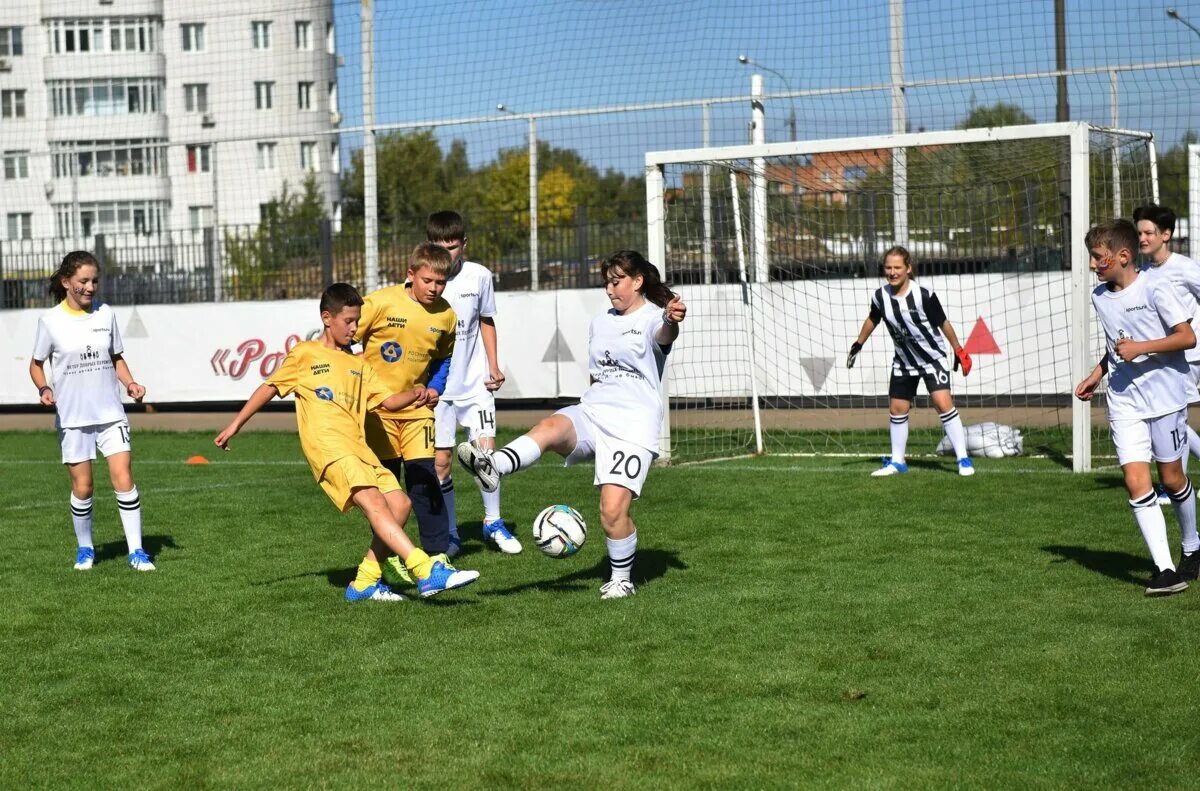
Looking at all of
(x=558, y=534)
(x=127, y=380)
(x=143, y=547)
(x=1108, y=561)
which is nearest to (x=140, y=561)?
(x=143, y=547)

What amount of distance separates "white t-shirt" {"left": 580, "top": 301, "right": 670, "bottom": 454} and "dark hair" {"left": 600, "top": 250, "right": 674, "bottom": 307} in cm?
5

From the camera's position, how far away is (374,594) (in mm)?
7523

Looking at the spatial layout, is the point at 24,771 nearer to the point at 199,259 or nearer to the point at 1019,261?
the point at 1019,261

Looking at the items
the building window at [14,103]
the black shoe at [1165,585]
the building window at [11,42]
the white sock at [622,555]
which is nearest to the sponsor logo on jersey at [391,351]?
the white sock at [622,555]

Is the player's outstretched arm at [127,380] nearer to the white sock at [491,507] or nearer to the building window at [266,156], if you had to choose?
the white sock at [491,507]

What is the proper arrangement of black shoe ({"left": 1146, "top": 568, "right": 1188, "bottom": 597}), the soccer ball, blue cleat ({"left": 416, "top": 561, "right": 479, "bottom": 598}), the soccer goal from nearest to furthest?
blue cleat ({"left": 416, "top": 561, "right": 479, "bottom": 598}) < black shoe ({"left": 1146, "top": 568, "right": 1188, "bottom": 597}) < the soccer ball < the soccer goal

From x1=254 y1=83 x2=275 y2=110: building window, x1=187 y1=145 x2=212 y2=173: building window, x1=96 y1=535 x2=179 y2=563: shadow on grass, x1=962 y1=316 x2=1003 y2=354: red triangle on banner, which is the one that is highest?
x1=254 y1=83 x2=275 y2=110: building window

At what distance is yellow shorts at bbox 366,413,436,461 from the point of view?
778 centimetres

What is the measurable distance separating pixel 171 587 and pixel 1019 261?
10289 millimetres

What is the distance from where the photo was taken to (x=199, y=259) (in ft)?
62.2

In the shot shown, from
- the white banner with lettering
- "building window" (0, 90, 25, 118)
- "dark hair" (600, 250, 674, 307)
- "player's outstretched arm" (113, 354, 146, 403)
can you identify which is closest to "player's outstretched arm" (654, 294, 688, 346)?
"dark hair" (600, 250, 674, 307)

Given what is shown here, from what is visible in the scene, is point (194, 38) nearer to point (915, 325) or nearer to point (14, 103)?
point (915, 325)

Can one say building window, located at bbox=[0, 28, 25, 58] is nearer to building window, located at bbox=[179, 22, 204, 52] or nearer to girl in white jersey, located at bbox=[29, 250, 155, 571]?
building window, located at bbox=[179, 22, 204, 52]

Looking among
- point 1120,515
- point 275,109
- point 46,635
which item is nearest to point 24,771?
point 46,635
